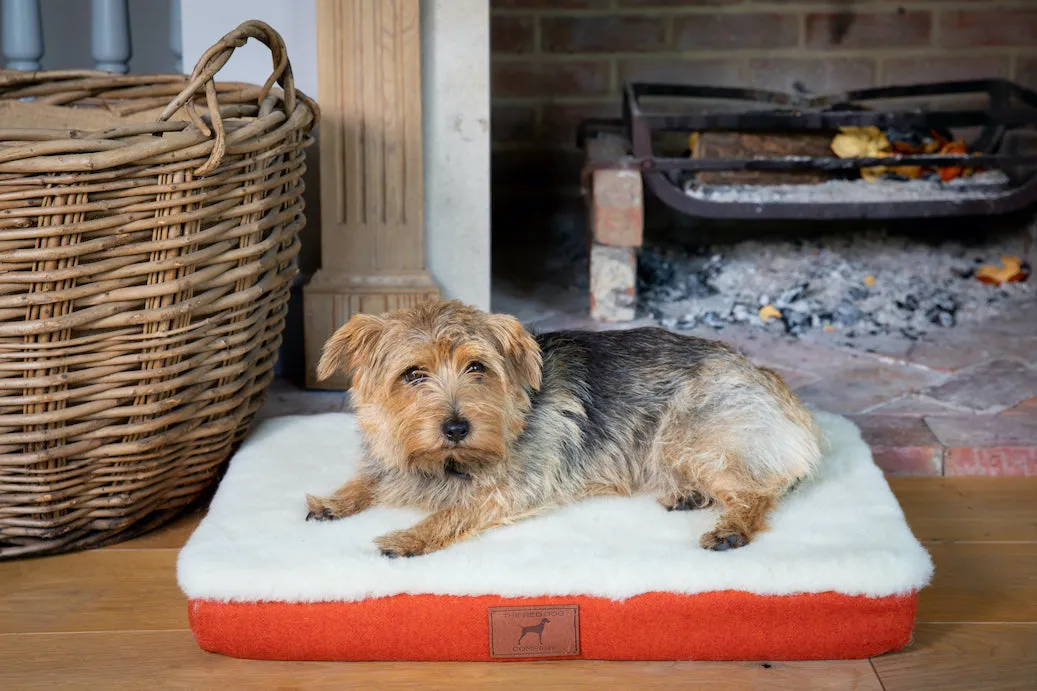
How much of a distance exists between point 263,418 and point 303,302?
357 mm

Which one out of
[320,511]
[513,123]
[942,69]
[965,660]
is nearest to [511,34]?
[513,123]

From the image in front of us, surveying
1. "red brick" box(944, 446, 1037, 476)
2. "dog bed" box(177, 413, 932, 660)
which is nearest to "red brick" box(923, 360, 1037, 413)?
"red brick" box(944, 446, 1037, 476)

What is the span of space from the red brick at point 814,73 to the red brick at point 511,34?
0.89 metres

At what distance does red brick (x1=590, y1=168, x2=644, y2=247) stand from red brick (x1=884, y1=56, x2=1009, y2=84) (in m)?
1.53

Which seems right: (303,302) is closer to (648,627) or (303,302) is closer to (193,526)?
(193,526)

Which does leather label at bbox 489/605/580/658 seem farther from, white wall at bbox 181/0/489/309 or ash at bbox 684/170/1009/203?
ash at bbox 684/170/1009/203

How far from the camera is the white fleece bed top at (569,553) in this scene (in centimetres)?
208

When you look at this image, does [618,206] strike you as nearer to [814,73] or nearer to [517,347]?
[814,73]

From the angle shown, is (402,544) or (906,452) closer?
(402,544)

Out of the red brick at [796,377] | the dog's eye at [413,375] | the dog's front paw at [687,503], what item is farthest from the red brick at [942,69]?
the dog's eye at [413,375]

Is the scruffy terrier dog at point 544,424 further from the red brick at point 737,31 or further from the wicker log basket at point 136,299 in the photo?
the red brick at point 737,31

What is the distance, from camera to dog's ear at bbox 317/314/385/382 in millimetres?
2234

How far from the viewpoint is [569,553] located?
2164 mm

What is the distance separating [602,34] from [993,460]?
2455 mm
